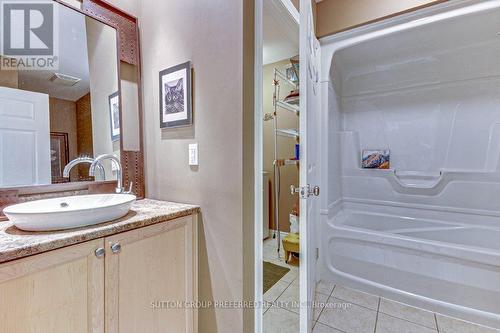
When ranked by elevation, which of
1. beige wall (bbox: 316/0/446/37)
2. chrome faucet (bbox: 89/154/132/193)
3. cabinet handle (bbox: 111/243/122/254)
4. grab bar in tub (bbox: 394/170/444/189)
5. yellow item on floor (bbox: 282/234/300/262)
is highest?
beige wall (bbox: 316/0/446/37)

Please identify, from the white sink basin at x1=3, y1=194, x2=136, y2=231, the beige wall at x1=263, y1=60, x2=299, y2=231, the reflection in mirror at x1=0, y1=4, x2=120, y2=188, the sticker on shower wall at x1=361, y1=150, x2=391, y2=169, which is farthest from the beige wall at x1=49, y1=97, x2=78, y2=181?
the sticker on shower wall at x1=361, y1=150, x2=391, y2=169

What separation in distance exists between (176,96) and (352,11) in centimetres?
161

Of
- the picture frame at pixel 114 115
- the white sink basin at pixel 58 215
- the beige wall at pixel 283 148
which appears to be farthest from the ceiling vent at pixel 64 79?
the beige wall at pixel 283 148

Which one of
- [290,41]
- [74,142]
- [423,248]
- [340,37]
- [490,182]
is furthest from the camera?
[290,41]

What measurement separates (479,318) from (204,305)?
69.1 inches

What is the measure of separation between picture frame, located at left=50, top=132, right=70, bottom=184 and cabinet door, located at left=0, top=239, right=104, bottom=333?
1.86ft

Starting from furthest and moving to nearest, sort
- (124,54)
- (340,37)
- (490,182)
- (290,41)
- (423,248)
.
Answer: (290,41), (490,182), (340,37), (423,248), (124,54)

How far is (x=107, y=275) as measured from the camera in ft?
2.89

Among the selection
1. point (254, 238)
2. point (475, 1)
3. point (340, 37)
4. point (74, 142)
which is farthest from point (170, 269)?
point (475, 1)

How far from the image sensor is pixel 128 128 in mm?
1465

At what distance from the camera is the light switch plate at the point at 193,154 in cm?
126

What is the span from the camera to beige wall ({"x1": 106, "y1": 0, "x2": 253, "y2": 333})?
1.11m

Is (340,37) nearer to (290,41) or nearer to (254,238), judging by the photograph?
(290,41)

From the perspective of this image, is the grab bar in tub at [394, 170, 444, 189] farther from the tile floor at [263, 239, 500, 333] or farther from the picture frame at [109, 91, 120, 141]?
the picture frame at [109, 91, 120, 141]
